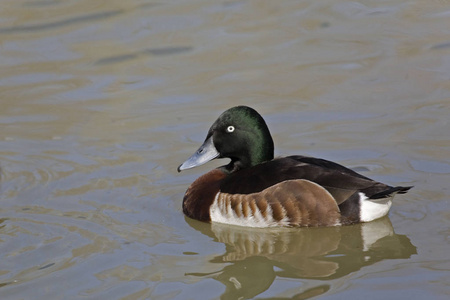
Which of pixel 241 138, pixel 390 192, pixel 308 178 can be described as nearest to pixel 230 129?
pixel 241 138

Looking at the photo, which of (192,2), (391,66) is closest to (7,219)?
(391,66)

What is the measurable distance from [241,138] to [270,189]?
61 centimetres

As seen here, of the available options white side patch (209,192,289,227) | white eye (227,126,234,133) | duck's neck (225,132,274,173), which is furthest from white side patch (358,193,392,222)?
white eye (227,126,234,133)

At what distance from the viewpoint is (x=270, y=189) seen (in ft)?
21.3

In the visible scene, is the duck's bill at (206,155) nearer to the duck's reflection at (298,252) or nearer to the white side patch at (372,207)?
the duck's reflection at (298,252)

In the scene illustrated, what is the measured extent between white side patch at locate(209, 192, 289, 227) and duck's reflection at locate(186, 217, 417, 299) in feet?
0.14

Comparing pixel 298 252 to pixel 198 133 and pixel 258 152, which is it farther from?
pixel 198 133

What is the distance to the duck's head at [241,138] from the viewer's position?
6.88 metres

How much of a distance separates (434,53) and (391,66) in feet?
1.99

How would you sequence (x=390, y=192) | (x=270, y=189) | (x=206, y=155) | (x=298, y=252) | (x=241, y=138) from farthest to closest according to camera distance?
(x=206, y=155), (x=241, y=138), (x=270, y=189), (x=390, y=192), (x=298, y=252)

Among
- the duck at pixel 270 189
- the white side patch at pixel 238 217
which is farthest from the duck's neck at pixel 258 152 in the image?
the white side patch at pixel 238 217

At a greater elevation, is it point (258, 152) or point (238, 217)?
point (258, 152)

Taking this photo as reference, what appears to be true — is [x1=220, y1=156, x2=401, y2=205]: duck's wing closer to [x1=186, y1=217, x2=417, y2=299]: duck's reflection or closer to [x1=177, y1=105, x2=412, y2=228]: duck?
[x1=177, y1=105, x2=412, y2=228]: duck

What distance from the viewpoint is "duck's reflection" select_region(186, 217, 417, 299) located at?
5543 mm
